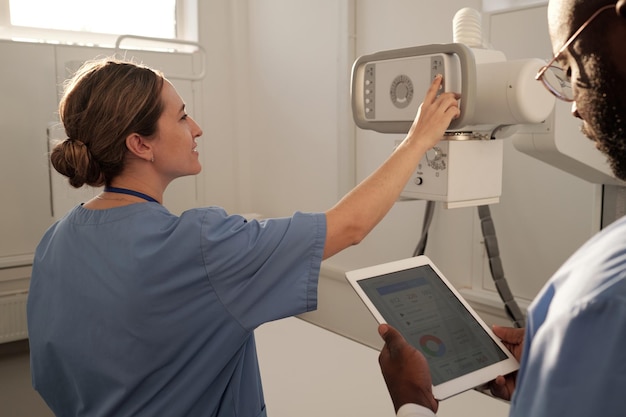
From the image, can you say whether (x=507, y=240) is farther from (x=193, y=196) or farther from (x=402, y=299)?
(x=193, y=196)

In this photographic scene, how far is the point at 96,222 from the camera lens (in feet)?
3.68

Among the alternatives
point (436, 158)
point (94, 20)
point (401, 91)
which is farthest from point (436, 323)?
point (94, 20)

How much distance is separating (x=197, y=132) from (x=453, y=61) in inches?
21.8

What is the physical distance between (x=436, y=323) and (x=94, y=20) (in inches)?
99.1

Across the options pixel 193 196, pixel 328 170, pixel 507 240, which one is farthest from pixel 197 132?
pixel 193 196

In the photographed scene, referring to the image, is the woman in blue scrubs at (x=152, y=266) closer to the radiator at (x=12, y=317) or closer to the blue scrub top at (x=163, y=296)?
the blue scrub top at (x=163, y=296)

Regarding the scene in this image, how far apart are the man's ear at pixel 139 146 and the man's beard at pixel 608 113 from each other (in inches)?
31.5

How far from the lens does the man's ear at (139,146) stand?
116cm

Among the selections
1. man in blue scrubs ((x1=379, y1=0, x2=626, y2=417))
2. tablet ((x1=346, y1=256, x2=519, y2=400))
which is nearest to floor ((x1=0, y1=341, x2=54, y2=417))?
tablet ((x1=346, y1=256, x2=519, y2=400))

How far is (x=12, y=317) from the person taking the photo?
2.61m

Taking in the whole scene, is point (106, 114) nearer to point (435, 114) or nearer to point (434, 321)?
point (435, 114)

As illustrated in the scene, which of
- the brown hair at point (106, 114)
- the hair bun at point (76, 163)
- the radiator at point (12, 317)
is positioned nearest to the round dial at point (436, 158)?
the brown hair at point (106, 114)

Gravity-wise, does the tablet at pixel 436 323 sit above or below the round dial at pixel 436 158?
below

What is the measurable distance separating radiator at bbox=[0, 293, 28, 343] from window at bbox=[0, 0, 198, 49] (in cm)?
117
